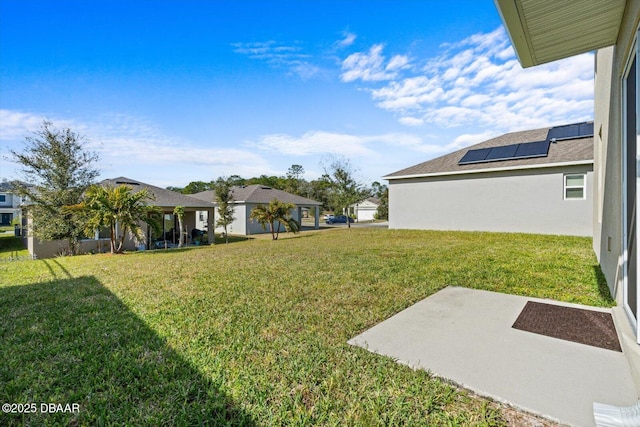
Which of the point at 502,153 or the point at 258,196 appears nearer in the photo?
the point at 502,153

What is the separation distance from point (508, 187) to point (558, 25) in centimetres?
1241

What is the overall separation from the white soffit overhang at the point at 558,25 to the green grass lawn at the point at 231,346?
333 centimetres

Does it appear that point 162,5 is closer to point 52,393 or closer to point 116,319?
point 116,319

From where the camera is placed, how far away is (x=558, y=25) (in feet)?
10.7

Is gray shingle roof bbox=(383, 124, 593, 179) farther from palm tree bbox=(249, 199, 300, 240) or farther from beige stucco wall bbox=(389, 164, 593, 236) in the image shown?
palm tree bbox=(249, 199, 300, 240)

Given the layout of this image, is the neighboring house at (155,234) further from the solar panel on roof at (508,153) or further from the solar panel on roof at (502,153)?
the solar panel on roof at (502,153)

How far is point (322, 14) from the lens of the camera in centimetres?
1041

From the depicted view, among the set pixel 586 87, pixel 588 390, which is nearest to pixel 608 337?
pixel 588 390

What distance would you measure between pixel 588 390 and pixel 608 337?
120 centimetres

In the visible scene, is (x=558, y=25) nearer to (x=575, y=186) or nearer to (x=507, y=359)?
(x=507, y=359)

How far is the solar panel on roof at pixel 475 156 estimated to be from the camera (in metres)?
15.0

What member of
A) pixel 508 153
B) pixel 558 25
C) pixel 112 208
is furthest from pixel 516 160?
pixel 112 208

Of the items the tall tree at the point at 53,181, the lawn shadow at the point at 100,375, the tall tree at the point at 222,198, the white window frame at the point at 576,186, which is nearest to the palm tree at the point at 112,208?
the tall tree at the point at 53,181

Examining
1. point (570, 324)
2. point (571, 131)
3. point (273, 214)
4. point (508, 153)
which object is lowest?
point (570, 324)
